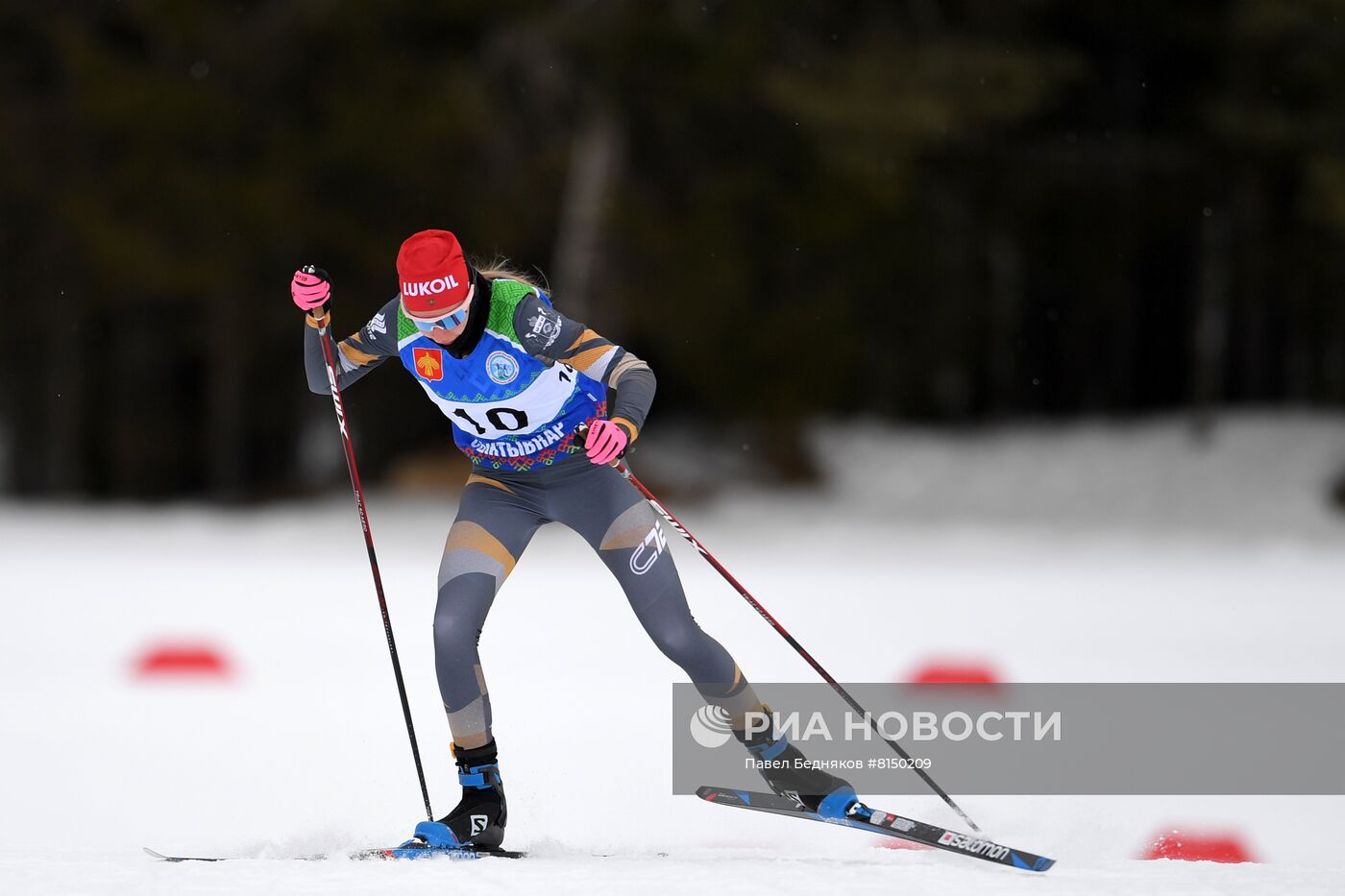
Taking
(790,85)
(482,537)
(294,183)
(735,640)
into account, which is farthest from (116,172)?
(482,537)

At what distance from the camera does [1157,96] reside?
58.3ft

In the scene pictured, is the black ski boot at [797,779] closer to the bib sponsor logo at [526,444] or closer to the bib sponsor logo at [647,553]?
the bib sponsor logo at [647,553]

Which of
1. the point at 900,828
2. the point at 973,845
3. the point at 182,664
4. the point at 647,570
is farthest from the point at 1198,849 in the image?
the point at 182,664

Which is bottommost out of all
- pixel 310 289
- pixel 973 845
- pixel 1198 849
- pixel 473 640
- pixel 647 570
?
pixel 973 845

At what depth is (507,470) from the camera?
4332 mm

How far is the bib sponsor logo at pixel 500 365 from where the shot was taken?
4090 mm

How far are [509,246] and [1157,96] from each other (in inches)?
354

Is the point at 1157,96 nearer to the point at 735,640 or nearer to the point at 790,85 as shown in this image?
the point at 790,85

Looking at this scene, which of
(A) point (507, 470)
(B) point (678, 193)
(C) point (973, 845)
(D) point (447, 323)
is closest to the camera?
(D) point (447, 323)

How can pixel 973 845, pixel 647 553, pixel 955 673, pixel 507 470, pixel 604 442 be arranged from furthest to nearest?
pixel 955 673
pixel 507 470
pixel 647 553
pixel 973 845
pixel 604 442

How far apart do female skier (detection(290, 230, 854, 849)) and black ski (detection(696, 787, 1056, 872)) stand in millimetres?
51

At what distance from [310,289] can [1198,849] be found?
3.68 metres

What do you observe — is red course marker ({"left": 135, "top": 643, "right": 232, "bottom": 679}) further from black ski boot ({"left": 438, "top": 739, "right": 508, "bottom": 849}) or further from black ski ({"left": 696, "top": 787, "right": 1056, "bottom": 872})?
black ski ({"left": 696, "top": 787, "right": 1056, "bottom": 872})

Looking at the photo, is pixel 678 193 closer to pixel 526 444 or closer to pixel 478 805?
pixel 526 444
